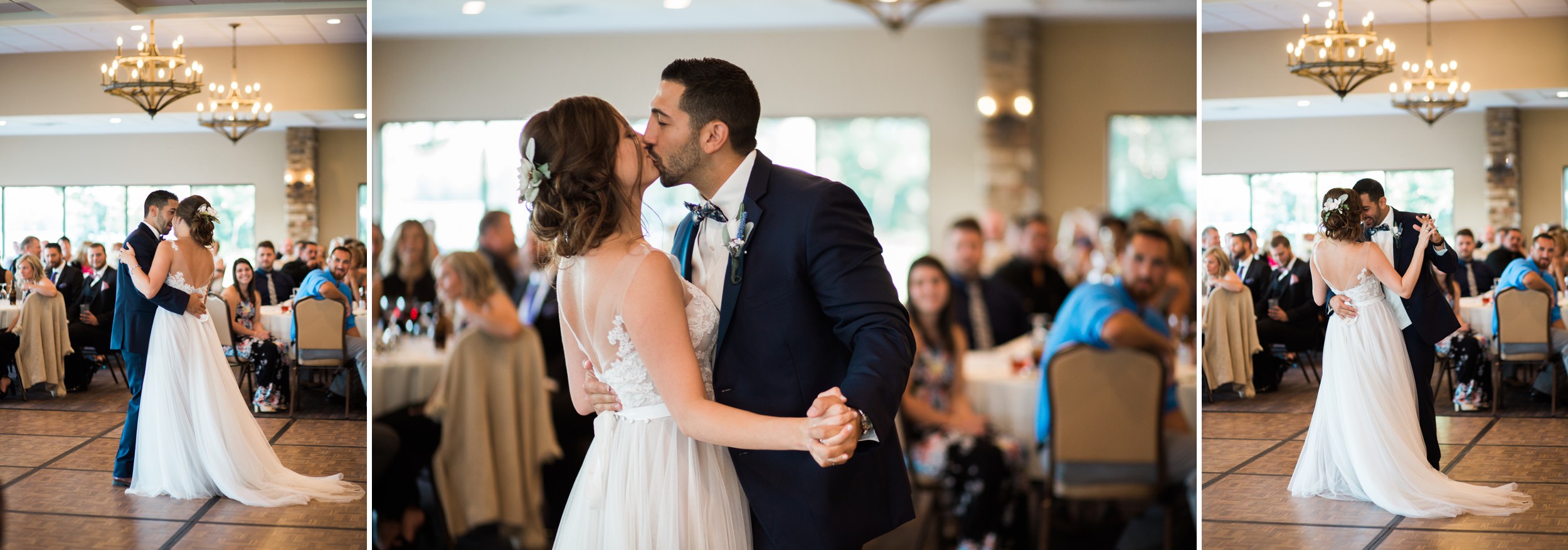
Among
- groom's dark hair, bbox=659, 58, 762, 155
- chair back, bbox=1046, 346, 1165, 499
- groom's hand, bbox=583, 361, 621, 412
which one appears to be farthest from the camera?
chair back, bbox=1046, 346, 1165, 499

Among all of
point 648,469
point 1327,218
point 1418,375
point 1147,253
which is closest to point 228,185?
point 648,469

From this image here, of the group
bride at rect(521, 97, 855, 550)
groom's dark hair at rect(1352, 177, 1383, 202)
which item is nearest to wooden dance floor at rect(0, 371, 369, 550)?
bride at rect(521, 97, 855, 550)

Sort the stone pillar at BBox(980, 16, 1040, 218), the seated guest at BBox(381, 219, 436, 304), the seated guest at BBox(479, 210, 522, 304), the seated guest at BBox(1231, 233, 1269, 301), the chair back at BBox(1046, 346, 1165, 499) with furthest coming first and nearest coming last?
the stone pillar at BBox(980, 16, 1040, 218) → the seated guest at BBox(381, 219, 436, 304) → the seated guest at BBox(479, 210, 522, 304) → the chair back at BBox(1046, 346, 1165, 499) → the seated guest at BBox(1231, 233, 1269, 301)

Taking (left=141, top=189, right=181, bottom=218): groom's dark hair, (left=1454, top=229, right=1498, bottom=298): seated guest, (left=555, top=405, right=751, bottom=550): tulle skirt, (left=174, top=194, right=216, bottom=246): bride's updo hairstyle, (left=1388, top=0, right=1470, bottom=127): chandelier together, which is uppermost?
A: (left=1388, top=0, right=1470, bottom=127): chandelier

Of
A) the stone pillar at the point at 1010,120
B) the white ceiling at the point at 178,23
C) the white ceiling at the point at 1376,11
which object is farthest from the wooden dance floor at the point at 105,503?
the stone pillar at the point at 1010,120

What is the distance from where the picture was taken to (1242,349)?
2586mm

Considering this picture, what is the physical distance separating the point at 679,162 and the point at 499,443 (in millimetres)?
3338

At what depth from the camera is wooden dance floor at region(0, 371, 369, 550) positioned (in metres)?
2.45

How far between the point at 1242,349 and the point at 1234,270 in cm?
25

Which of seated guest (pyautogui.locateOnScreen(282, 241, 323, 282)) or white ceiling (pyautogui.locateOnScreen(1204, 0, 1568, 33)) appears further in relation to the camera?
seated guest (pyautogui.locateOnScreen(282, 241, 323, 282))

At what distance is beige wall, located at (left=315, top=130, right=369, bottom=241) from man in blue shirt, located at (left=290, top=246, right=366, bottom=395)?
84 millimetres

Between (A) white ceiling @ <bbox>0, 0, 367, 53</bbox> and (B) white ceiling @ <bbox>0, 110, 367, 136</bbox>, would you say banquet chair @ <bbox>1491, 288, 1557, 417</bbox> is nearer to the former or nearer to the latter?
(A) white ceiling @ <bbox>0, 0, 367, 53</bbox>

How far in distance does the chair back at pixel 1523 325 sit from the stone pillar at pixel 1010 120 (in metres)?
7.28

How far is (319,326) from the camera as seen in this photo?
2676mm
